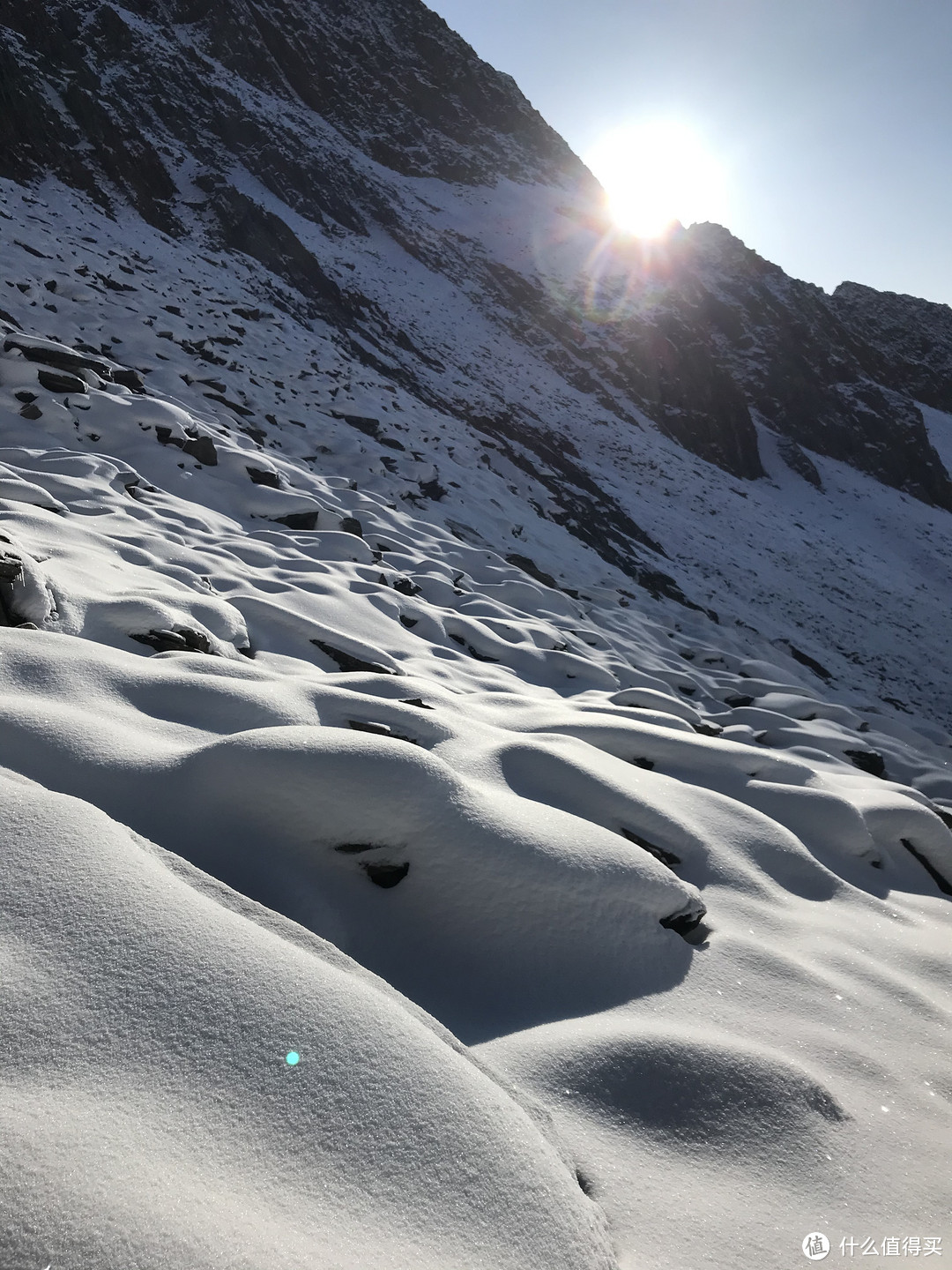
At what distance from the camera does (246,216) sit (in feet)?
67.1

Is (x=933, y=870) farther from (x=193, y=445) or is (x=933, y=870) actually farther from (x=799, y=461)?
(x=799, y=461)

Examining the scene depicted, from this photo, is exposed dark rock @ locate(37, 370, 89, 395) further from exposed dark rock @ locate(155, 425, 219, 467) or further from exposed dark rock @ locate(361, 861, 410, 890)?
exposed dark rock @ locate(361, 861, 410, 890)

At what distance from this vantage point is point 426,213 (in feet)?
102

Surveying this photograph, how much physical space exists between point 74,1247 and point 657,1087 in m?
1.29

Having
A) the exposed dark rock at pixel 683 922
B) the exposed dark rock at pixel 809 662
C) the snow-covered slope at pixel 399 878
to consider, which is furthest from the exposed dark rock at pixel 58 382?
the exposed dark rock at pixel 809 662

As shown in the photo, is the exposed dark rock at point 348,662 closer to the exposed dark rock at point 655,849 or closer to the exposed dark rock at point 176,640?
the exposed dark rock at point 176,640

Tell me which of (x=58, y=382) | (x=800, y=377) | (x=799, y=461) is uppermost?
(x=800, y=377)

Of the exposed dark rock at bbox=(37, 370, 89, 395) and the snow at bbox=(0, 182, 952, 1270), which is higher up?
the exposed dark rock at bbox=(37, 370, 89, 395)

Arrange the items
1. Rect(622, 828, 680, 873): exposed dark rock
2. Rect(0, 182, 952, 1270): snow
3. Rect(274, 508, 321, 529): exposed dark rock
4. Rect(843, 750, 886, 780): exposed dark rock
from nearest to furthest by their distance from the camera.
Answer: Rect(0, 182, 952, 1270): snow, Rect(622, 828, 680, 873): exposed dark rock, Rect(843, 750, 886, 780): exposed dark rock, Rect(274, 508, 321, 529): exposed dark rock

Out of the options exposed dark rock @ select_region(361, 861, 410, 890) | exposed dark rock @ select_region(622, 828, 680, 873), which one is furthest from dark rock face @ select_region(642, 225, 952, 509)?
exposed dark rock @ select_region(361, 861, 410, 890)

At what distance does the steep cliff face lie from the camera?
65.6 ft

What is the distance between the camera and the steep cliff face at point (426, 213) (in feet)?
65.6

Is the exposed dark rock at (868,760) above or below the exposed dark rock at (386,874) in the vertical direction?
above

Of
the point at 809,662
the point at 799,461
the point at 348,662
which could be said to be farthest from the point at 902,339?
the point at 348,662
